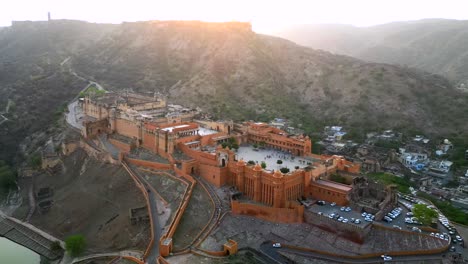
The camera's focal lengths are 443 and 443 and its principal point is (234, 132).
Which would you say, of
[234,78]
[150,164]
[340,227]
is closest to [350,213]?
[340,227]

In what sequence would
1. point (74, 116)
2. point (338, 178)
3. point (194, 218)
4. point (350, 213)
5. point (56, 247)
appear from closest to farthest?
point (350, 213) → point (194, 218) → point (338, 178) → point (56, 247) → point (74, 116)

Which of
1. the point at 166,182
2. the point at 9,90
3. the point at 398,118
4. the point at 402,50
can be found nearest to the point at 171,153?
the point at 166,182

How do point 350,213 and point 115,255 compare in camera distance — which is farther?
point 115,255

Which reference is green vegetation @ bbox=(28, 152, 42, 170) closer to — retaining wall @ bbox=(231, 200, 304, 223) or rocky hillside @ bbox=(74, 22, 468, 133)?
rocky hillside @ bbox=(74, 22, 468, 133)

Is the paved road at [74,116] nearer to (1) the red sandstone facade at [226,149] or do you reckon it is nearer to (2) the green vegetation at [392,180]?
(1) the red sandstone facade at [226,149]

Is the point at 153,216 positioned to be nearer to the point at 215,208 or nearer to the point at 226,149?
the point at 215,208

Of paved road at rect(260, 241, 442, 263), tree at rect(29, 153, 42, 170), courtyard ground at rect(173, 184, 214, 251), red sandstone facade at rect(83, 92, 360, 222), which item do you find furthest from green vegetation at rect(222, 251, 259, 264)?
tree at rect(29, 153, 42, 170)
